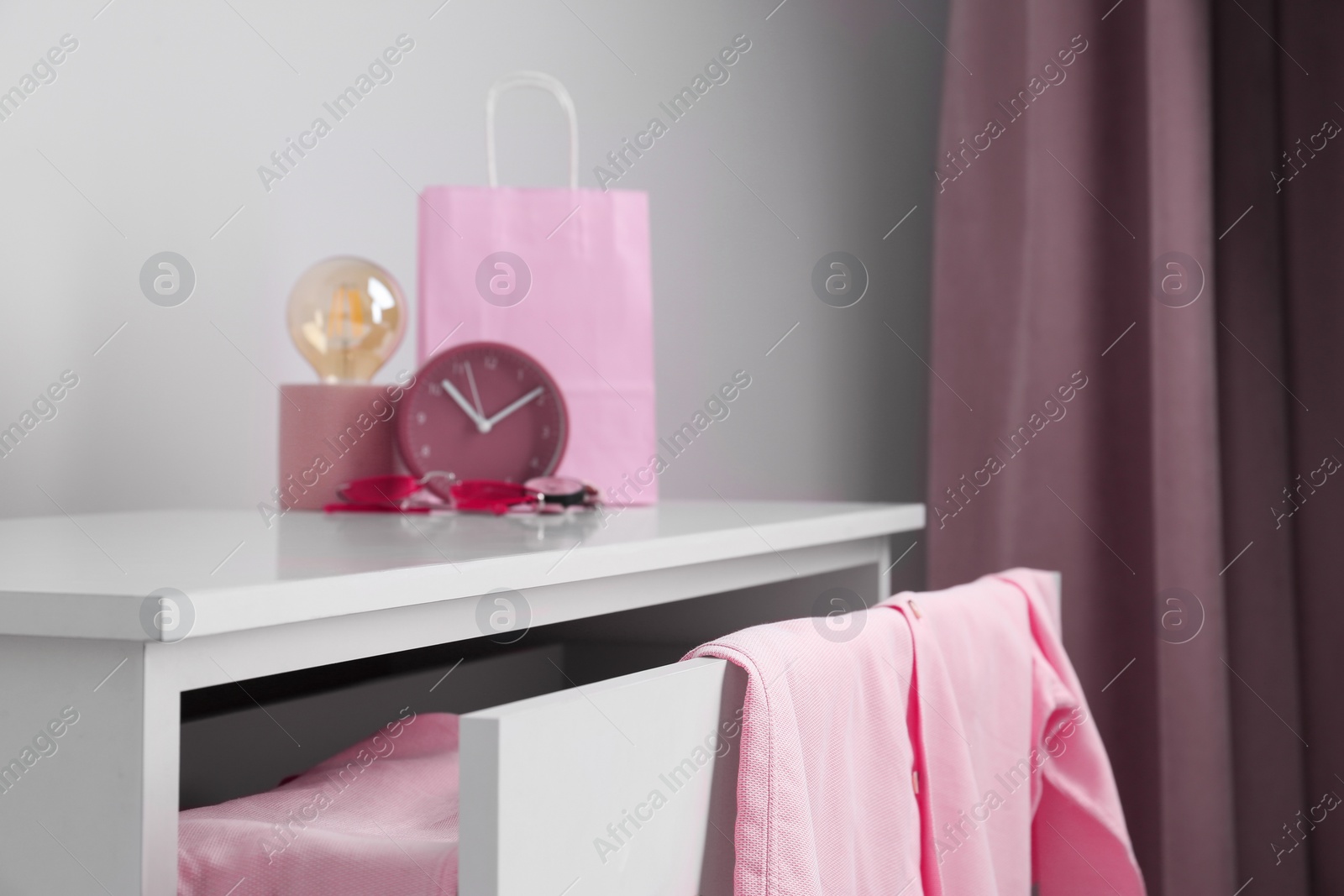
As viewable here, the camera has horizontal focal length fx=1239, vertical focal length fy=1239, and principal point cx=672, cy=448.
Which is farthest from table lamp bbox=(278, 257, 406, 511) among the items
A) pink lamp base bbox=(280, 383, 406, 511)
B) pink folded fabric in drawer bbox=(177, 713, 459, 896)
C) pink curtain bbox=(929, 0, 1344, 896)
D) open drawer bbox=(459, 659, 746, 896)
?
pink curtain bbox=(929, 0, 1344, 896)

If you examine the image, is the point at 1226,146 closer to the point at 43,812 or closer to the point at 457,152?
the point at 457,152

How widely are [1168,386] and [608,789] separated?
1214mm

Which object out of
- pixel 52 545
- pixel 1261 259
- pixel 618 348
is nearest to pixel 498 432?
pixel 618 348

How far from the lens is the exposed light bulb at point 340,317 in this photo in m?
Answer: 1.13

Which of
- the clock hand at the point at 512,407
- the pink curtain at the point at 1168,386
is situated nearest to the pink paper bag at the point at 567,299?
the clock hand at the point at 512,407

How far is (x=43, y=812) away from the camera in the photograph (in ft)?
1.52

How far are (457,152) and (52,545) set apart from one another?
2.93ft

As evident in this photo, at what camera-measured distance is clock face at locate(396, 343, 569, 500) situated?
106 cm

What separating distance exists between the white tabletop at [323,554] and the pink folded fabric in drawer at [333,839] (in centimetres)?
11

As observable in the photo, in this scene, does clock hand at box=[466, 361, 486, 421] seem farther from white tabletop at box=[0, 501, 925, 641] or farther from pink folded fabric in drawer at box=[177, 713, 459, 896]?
pink folded fabric in drawer at box=[177, 713, 459, 896]

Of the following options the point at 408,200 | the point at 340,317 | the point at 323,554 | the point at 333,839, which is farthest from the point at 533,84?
the point at 333,839

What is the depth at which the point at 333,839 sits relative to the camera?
0.56 meters

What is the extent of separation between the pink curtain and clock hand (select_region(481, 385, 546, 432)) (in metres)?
0.71

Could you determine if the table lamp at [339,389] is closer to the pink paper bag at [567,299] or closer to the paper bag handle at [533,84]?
the pink paper bag at [567,299]
